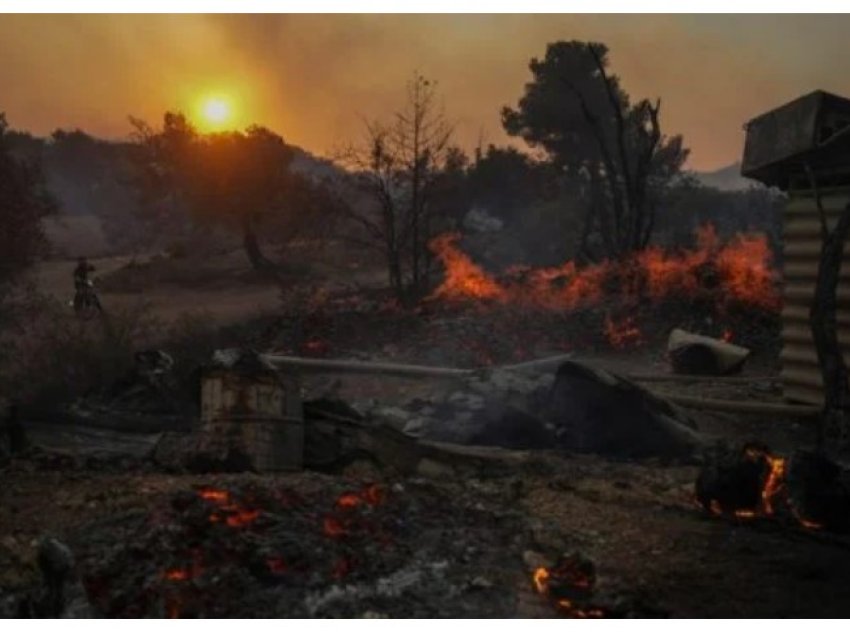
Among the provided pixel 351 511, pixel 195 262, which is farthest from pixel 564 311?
pixel 351 511

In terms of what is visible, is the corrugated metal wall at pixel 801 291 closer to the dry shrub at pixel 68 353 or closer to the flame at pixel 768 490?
the flame at pixel 768 490

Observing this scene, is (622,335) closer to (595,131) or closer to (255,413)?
(595,131)

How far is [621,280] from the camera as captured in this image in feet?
37.3

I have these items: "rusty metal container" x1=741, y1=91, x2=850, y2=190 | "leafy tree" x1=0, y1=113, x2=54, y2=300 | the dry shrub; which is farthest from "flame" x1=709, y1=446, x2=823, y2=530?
"leafy tree" x1=0, y1=113, x2=54, y2=300

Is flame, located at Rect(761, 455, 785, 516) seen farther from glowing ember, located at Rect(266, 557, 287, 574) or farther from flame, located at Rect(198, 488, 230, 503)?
flame, located at Rect(198, 488, 230, 503)

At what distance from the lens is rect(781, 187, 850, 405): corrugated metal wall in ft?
24.4

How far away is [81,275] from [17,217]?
1250 millimetres

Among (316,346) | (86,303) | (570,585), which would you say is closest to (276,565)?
(570,585)

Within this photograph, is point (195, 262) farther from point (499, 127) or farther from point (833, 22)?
point (833, 22)

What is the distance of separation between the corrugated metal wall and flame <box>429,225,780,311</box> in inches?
134

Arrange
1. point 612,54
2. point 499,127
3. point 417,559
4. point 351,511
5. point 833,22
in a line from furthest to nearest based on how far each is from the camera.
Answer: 1. point 499,127
2. point 612,54
3. point 833,22
4. point 351,511
5. point 417,559

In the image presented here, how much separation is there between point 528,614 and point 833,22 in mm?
4592

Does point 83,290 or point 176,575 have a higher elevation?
point 83,290
